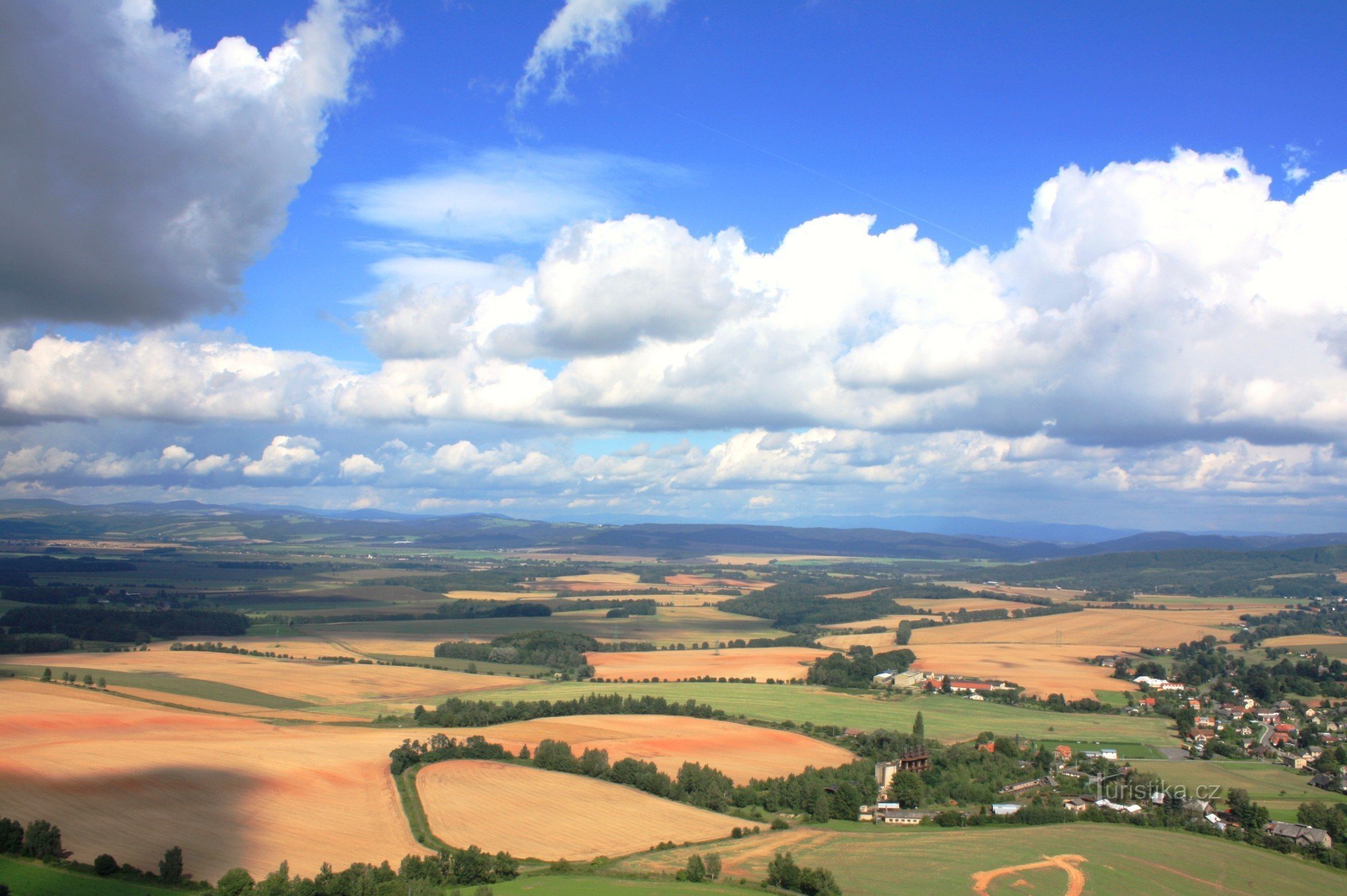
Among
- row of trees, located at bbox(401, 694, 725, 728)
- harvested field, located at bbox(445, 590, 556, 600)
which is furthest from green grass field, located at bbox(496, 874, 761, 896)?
harvested field, located at bbox(445, 590, 556, 600)

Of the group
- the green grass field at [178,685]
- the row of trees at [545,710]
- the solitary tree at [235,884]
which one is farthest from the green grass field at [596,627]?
the solitary tree at [235,884]

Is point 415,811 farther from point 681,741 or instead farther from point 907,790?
point 907,790

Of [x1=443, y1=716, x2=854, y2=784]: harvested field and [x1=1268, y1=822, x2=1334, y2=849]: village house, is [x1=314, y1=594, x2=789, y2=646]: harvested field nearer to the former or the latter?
[x1=443, y1=716, x2=854, y2=784]: harvested field

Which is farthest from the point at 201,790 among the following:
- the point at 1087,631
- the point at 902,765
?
the point at 1087,631

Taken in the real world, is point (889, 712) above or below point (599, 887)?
below

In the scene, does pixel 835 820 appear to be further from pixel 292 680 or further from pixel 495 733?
pixel 292 680

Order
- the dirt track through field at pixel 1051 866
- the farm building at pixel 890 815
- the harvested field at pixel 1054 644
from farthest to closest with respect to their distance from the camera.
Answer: the harvested field at pixel 1054 644
the farm building at pixel 890 815
the dirt track through field at pixel 1051 866

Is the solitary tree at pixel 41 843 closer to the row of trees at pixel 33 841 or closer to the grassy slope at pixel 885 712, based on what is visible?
the row of trees at pixel 33 841
